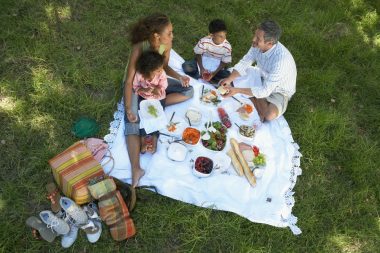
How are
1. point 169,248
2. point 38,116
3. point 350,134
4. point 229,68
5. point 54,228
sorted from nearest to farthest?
point 54,228 < point 169,248 < point 38,116 < point 350,134 < point 229,68

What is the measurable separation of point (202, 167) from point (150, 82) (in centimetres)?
126

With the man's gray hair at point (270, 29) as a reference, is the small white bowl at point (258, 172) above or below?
below

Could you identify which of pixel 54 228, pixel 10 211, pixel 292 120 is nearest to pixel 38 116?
pixel 10 211

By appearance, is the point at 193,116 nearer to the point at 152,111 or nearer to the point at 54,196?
the point at 152,111

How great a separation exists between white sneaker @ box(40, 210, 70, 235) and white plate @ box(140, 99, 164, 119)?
5.14 feet

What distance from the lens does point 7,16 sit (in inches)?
207

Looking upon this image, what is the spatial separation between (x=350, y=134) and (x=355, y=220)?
1.30 metres

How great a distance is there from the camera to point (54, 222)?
11.5 ft

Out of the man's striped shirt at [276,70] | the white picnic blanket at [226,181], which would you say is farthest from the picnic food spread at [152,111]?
the man's striped shirt at [276,70]

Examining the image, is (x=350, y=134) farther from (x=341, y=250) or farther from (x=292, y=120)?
(x=341, y=250)

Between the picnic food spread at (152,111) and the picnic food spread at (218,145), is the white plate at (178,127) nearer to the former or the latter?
the picnic food spread at (218,145)

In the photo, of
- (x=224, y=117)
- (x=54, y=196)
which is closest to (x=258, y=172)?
(x=224, y=117)

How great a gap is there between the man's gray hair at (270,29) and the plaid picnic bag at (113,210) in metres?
2.56

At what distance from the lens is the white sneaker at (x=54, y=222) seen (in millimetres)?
3508
